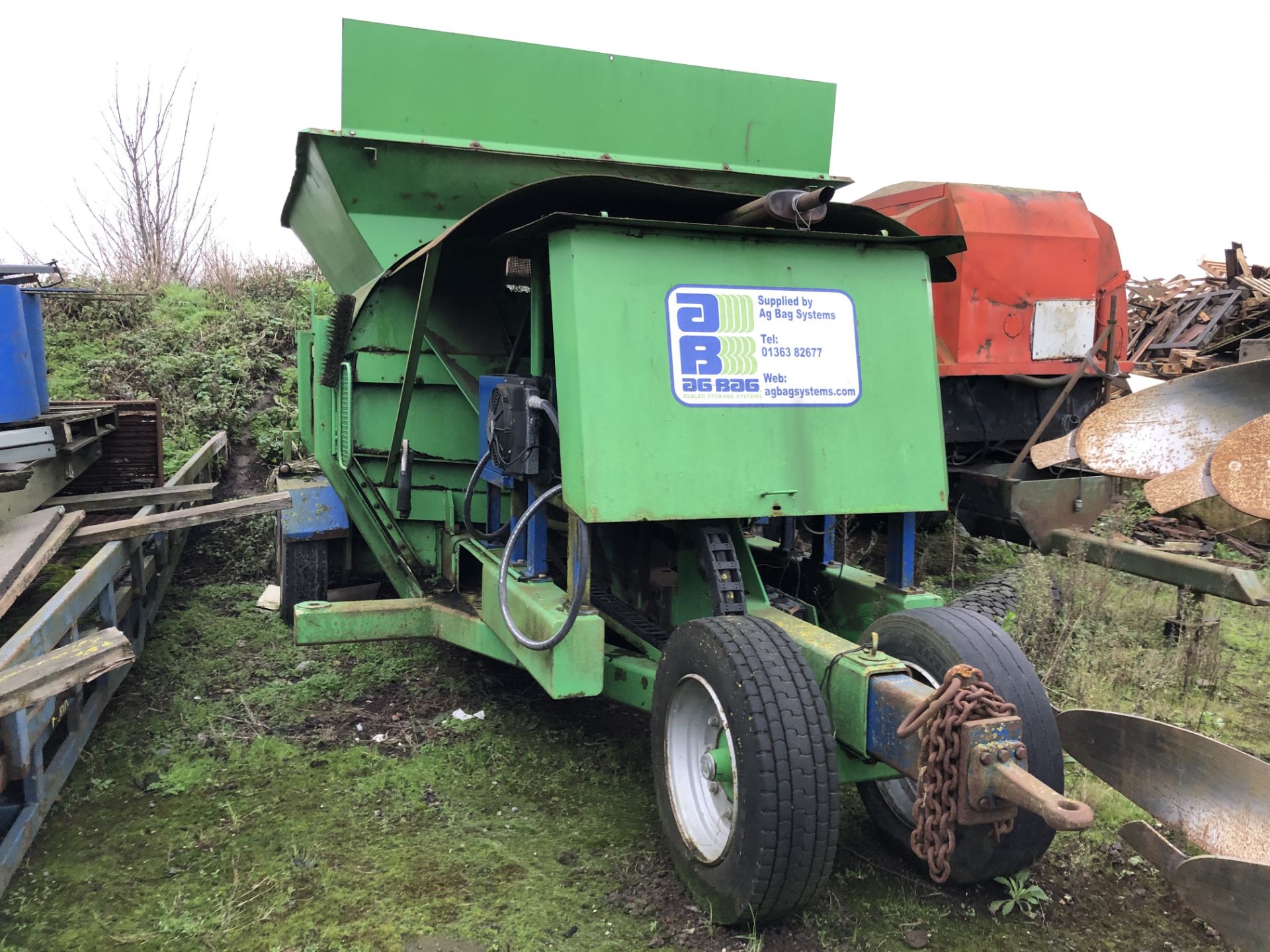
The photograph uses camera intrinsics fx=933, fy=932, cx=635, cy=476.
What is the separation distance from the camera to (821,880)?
98.9 inches

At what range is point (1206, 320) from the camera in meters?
14.7

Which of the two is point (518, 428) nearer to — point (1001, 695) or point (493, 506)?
point (493, 506)

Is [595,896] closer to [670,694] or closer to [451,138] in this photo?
[670,694]

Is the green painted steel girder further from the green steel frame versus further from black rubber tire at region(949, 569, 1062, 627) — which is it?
black rubber tire at region(949, 569, 1062, 627)

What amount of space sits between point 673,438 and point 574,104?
2392mm

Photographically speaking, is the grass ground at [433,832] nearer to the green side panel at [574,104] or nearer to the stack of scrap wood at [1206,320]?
the green side panel at [574,104]

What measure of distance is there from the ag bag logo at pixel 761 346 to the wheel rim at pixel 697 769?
37.7 inches

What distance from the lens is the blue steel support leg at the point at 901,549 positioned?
3.47 m

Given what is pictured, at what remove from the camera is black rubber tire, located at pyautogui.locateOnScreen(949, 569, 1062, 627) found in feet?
16.7

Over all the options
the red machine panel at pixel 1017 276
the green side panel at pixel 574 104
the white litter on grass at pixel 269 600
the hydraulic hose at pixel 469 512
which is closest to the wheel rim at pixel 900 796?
the hydraulic hose at pixel 469 512

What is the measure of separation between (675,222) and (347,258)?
266 cm

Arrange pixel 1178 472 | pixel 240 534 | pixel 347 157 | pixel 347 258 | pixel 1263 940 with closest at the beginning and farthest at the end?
pixel 1263 940
pixel 1178 472
pixel 347 157
pixel 347 258
pixel 240 534

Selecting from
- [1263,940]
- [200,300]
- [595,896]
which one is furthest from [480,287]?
[200,300]

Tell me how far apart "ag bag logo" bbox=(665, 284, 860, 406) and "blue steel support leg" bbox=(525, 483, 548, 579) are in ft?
2.94
